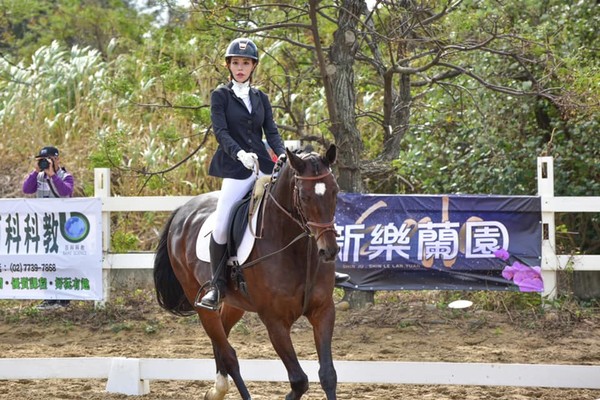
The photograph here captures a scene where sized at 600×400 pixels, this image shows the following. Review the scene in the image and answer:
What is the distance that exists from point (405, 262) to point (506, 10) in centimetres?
394

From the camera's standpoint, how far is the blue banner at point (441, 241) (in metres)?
9.59

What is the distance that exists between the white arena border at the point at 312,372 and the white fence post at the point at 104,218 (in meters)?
3.31

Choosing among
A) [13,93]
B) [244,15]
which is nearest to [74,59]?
[13,93]

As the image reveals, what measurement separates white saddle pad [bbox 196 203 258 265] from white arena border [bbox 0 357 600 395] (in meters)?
0.88

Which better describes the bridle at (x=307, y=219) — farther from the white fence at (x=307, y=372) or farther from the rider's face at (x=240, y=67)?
the white fence at (x=307, y=372)

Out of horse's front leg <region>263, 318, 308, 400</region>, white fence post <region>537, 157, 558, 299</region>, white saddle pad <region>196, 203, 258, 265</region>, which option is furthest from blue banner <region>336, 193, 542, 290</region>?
horse's front leg <region>263, 318, 308, 400</region>

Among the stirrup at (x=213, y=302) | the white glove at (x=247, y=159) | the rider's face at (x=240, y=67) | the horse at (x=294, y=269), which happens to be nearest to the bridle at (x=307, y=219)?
the horse at (x=294, y=269)

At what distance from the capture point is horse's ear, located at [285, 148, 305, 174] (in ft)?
18.1

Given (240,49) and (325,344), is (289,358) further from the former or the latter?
(240,49)

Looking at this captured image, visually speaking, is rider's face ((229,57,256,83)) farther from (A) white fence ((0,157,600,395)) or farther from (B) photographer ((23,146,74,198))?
(B) photographer ((23,146,74,198))

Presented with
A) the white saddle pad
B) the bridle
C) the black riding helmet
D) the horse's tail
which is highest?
the black riding helmet

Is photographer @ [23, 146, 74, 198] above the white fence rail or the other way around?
above

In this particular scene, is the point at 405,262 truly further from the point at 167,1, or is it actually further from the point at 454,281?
the point at 167,1

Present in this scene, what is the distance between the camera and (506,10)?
37.4ft
